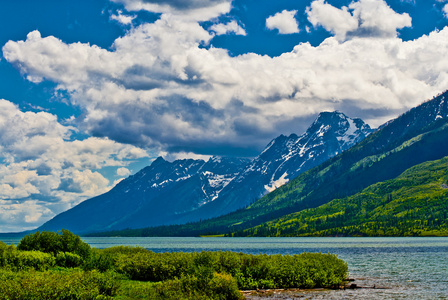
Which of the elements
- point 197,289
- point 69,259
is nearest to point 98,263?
point 69,259

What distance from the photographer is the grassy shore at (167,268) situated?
2130 inches

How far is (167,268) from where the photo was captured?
7206 centimetres

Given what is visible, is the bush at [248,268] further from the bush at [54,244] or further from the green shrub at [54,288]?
the green shrub at [54,288]

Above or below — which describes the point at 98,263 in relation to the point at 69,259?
below

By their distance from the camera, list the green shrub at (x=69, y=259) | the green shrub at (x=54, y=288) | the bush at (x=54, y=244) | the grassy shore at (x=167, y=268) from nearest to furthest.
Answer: the green shrub at (x=54, y=288), the grassy shore at (x=167, y=268), the green shrub at (x=69, y=259), the bush at (x=54, y=244)

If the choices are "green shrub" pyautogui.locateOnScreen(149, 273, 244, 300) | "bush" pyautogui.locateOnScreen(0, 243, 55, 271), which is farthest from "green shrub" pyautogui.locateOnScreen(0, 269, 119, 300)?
"bush" pyautogui.locateOnScreen(0, 243, 55, 271)

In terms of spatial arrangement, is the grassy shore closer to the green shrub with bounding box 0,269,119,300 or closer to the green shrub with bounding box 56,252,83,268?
the green shrub with bounding box 56,252,83,268

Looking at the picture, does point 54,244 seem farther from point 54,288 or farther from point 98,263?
point 54,288

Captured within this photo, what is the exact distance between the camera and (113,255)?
84625mm

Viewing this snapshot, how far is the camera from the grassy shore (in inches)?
2130

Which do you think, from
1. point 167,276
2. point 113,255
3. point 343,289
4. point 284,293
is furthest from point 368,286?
point 113,255

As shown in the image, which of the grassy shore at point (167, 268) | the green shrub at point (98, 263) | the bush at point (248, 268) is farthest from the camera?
the green shrub at point (98, 263)

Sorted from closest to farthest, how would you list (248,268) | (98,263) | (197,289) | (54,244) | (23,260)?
(197,289), (23,260), (98,263), (248,268), (54,244)

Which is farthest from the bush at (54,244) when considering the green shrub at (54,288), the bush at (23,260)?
the green shrub at (54,288)
